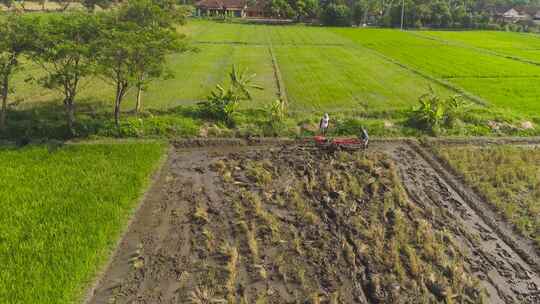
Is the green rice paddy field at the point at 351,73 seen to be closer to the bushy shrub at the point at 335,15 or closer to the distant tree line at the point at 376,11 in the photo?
the bushy shrub at the point at 335,15

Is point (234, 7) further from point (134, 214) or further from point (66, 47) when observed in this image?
point (134, 214)

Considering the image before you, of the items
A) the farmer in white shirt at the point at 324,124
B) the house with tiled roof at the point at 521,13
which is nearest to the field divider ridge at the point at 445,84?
the farmer in white shirt at the point at 324,124

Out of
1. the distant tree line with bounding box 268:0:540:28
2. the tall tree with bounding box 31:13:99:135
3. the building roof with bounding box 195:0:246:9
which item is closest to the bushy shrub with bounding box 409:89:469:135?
the tall tree with bounding box 31:13:99:135

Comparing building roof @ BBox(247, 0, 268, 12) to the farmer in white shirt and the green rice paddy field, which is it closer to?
the green rice paddy field

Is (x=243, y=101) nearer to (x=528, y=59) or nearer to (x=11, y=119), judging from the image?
(x=11, y=119)

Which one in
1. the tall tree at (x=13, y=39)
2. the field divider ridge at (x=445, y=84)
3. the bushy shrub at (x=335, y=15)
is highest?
Result: the bushy shrub at (x=335, y=15)

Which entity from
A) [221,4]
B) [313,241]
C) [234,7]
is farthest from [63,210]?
[221,4]
